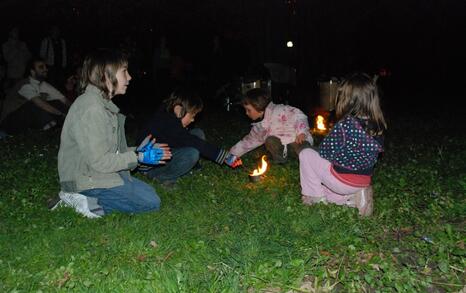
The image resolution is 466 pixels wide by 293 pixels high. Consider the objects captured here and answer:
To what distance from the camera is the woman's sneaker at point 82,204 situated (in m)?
5.11

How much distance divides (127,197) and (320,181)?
6.31ft

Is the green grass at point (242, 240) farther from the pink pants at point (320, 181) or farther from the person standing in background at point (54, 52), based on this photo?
the person standing in background at point (54, 52)

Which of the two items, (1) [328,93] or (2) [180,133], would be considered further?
(1) [328,93]

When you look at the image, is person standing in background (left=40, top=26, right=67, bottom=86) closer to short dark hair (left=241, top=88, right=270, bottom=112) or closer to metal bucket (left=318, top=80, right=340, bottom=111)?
metal bucket (left=318, top=80, right=340, bottom=111)

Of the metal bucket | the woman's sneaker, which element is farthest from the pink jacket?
the woman's sneaker

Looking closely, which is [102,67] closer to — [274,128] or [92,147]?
[92,147]

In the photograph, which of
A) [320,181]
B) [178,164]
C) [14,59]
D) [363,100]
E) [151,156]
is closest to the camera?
[363,100]

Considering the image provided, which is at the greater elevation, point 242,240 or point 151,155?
point 151,155

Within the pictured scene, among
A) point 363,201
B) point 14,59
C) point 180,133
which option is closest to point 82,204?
point 180,133

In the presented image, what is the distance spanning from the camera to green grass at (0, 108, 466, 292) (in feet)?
12.5

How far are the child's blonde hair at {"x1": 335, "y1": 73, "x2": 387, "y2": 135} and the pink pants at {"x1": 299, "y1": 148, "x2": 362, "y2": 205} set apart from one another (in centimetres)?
55

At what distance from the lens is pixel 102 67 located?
15.6 ft

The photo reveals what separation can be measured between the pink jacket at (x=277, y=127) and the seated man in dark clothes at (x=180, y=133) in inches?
33.5

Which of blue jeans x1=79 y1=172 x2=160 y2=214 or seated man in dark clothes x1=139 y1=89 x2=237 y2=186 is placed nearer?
blue jeans x1=79 y1=172 x2=160 y2=214
